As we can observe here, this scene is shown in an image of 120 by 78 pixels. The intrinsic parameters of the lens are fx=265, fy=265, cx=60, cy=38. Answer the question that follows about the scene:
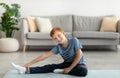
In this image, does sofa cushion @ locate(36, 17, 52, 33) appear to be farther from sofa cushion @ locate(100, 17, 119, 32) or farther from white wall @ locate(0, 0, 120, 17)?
sofa cushion @ locate(100, 17, 119, 32)

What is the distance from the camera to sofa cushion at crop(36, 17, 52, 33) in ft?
19.1

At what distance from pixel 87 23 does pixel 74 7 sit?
1.81 feet

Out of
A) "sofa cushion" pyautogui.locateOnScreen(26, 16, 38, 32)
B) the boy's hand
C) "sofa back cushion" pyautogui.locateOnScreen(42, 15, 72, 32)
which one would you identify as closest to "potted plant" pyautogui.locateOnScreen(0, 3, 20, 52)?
"sofa cushion" pyautogui.locateOnScreen(26, 16, 38, 32)

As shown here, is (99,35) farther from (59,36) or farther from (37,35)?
(59,36)

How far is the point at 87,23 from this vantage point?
20.3 feet

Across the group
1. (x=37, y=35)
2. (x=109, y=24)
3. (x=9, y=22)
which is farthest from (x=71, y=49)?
(x=109, y=24)

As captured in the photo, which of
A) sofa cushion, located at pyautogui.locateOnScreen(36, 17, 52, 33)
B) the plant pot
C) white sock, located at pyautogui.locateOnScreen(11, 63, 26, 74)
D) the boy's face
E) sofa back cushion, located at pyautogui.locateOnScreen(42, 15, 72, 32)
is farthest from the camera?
sofa back cushion, located at pyautogui.locateOnScreen(42, 15, 72, 32)

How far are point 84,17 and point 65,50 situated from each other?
3272 millimetres

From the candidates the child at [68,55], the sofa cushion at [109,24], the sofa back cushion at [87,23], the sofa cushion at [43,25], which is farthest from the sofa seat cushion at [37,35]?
the child at [68,55]

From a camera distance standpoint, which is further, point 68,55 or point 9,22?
point 9,22

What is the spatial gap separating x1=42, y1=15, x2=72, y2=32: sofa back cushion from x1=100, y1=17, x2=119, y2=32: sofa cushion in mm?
Result: 755

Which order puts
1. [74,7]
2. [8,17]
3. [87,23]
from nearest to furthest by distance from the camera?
[8,17] < [87,23] < [74,7]

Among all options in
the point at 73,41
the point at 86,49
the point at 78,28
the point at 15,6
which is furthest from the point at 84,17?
the point at 73,41

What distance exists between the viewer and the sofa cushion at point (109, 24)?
5898mm
